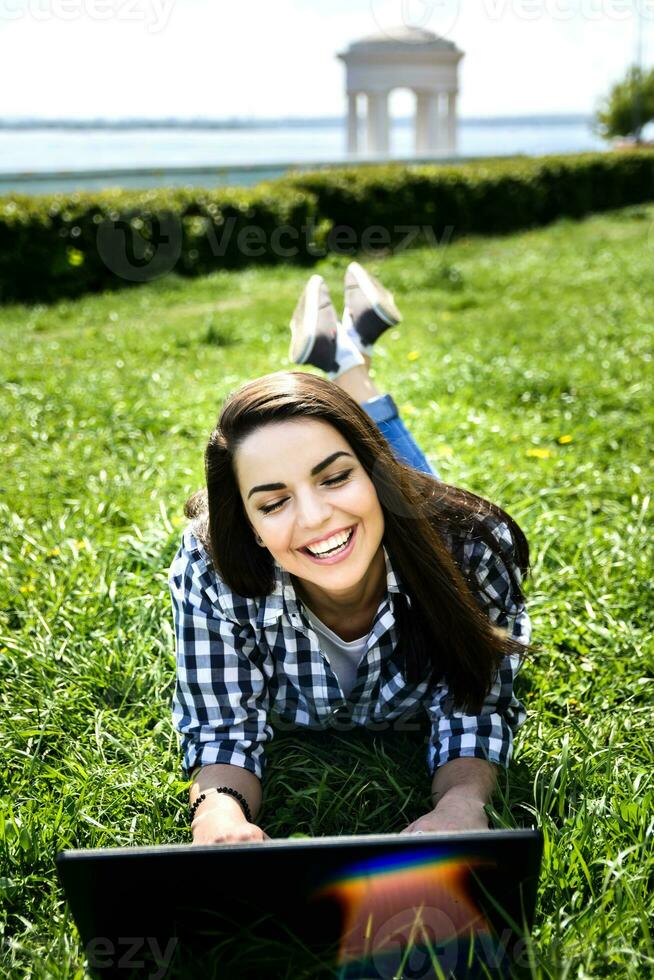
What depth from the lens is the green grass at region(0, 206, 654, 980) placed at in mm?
1834

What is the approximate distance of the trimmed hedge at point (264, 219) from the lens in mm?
8789

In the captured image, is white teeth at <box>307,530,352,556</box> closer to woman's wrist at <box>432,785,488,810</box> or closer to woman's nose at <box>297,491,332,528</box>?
woman's nose at <box>297,491,332,528</box>

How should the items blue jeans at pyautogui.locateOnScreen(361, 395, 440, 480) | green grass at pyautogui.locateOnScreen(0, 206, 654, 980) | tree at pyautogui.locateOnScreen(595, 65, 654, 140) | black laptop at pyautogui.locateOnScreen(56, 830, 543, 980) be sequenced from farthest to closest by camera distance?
1. tree at pyautogui.locateOnScreen(595, 65, 654, 140)
2. blue jeans at pyautogui.locateOnScreen(361, 395, 440, 480)
3. green grass at pyautogui.locateOnScreen(0, 206, 654, 980)
4. black laptop at pyautogui.locateOnScreen(56, 830, 543, 980)

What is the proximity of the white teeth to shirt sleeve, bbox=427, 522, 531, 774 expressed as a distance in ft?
1.21

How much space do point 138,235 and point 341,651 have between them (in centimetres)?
811

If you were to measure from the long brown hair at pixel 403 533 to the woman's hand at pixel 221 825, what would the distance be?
1.47ft

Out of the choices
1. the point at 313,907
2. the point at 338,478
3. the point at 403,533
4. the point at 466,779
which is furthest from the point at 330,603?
the point at 313,907

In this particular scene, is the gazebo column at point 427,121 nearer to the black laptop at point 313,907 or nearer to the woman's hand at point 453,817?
the woman's hand at point 453,817

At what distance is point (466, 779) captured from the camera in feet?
6.28

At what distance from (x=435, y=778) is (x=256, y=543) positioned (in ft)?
2.19

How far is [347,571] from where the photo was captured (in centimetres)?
181

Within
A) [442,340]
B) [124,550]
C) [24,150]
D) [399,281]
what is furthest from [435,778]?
[24,150]

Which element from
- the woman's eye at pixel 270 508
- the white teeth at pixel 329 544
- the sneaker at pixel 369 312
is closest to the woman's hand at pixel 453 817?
the white teeth at pixel 329 544

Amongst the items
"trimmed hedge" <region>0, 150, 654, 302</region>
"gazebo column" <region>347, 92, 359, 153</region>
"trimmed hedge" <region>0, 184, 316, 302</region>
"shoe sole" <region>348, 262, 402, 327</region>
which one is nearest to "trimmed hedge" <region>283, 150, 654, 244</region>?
"trimmed hedge" <region>0, 150, 654, 302</region>
